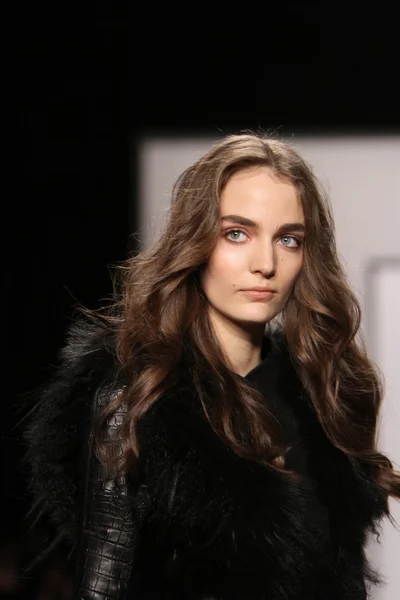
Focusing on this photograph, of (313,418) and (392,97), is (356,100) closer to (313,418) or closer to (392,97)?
(392,97)

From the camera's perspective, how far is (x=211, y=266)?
1.93 meters

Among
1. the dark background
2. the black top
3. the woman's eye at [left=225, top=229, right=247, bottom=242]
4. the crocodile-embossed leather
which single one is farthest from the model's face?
the dark background

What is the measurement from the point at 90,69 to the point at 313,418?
1.39 m

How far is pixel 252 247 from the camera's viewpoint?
6.25ft

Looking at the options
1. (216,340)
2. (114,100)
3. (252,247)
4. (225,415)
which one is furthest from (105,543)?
(114,100)

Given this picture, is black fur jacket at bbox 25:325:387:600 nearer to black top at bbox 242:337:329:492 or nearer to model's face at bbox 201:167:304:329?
black top at bbox 242:337:329:492

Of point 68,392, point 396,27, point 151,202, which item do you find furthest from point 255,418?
point 396,27

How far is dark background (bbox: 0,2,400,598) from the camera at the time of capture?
3.00m

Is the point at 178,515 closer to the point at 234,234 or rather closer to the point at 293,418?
the point at 293,418

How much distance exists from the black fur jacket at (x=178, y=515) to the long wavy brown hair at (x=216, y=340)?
0.04 m

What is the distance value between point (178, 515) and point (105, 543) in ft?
0.43

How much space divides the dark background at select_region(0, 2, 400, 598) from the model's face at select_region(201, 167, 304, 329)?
1122 mm

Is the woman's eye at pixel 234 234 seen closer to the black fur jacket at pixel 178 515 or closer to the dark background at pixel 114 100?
the black fur jacket at pixel 178 515

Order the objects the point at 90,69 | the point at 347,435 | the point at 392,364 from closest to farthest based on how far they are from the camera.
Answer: the point at 347,435
the point at 90,69
the point at 392,364
